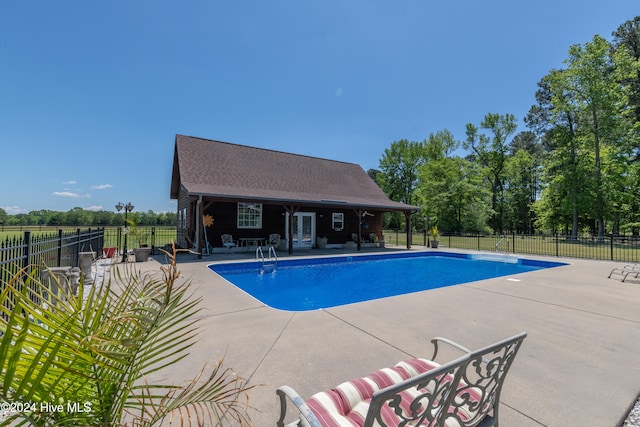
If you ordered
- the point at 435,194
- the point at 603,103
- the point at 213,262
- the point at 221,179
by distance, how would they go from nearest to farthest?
the point at 213,262
the point at 221,179
the point at 603,103
the point at 435,194

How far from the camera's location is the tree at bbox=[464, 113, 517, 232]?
111 feet

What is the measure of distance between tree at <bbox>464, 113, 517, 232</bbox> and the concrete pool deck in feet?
108

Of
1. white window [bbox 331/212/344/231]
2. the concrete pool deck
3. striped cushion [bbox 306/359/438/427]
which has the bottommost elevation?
the concrete pool deck

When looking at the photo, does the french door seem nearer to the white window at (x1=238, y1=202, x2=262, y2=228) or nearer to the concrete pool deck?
the white window at (x1=238, y1=202, x2=262, y2=228)

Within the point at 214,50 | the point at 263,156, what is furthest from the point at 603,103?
the point at 214,50

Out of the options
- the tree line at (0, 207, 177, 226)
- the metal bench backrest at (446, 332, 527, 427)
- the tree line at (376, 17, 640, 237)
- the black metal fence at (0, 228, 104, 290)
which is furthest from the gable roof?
the tree line at (0, 207, 177, 226)

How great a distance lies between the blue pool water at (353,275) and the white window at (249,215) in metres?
4.50

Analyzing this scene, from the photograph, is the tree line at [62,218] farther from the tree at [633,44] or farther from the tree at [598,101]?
the tree at [633,44]

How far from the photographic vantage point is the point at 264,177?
1600 centimetres

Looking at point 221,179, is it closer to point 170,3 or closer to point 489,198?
point 170,3

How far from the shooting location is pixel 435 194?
111 feet

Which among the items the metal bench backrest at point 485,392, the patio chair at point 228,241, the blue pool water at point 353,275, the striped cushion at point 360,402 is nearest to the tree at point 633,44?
the blue pool water at point 353,275

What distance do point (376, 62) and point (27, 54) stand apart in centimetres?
1588

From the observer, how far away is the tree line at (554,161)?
21.9m
